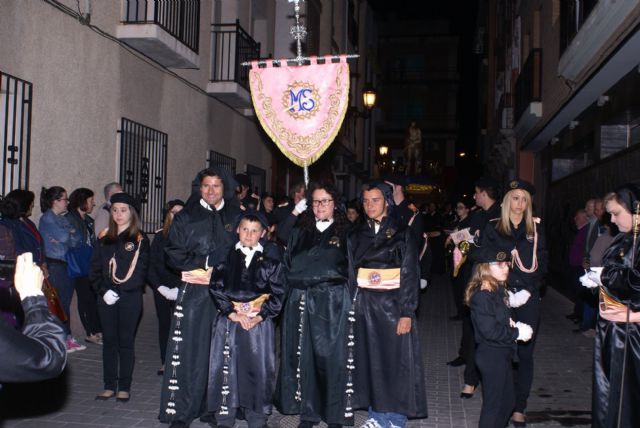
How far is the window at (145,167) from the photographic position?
35.2 ft

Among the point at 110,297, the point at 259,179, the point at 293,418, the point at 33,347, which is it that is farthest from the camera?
the point at 259,179

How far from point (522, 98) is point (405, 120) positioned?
33950mm

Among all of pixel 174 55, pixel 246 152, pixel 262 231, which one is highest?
pixel 174 55

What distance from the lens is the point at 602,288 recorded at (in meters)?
4.86

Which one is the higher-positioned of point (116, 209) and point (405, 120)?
point (405, 120)

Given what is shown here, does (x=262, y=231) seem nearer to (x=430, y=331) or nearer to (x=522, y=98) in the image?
(x=430, y=331)

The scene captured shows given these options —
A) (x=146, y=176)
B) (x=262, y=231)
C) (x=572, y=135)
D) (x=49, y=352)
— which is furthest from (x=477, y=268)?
(x=572, y=135)

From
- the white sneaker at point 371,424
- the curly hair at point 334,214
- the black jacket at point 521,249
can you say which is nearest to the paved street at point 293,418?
the white sneaker at point 371,424

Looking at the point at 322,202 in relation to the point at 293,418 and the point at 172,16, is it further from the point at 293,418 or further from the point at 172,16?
the point at 172,16

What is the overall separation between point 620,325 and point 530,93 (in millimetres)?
13279

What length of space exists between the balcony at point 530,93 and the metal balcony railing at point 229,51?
7.13m

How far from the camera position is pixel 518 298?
556 centimetres

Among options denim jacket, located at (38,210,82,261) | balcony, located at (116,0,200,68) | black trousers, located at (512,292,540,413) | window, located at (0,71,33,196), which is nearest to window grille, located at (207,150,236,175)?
balcony, located at (116,0,200,68)

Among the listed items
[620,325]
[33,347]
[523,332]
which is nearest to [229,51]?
[523,332]
